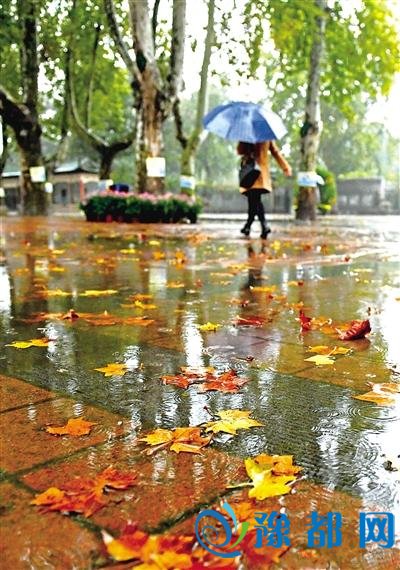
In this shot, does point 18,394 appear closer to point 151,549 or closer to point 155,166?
point 151,549

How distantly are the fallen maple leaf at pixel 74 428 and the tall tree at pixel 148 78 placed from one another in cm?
1482

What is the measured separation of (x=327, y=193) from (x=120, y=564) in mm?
28320

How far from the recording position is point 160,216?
16.1 m

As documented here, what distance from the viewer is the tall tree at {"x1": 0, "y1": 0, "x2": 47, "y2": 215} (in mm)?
19531

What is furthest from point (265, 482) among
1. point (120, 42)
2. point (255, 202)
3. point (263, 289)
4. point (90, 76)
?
point (90, 76)

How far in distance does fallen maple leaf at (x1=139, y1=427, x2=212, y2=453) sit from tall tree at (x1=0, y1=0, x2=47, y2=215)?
1905cm

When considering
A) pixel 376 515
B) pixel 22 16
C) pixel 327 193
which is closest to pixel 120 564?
pixel 376 515

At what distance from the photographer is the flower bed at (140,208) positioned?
16.0 m

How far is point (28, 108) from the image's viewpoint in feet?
66.1

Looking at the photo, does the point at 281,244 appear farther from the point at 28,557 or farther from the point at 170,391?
the point at 28,557

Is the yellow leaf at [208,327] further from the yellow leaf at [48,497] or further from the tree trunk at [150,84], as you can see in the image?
the tree trunk at [150,84]

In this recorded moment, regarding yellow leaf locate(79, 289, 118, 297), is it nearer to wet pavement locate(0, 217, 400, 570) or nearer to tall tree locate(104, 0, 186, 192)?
wet pavement locate(0, 217, 400, 570)

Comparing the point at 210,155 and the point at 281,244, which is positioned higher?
the point at 210,155

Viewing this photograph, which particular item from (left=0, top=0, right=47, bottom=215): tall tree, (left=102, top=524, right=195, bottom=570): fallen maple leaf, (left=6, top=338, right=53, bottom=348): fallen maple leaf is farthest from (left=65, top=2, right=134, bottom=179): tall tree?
(left=102, top=524, right=195, bottom=570): fallen maple leaf
